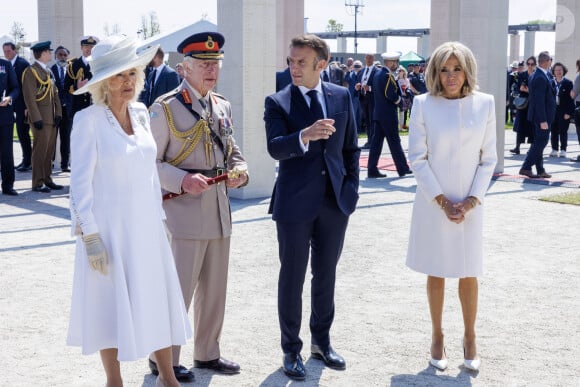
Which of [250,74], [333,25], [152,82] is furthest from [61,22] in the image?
[333,25]

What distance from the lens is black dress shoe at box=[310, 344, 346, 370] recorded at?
5.36 m

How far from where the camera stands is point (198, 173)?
201 inches

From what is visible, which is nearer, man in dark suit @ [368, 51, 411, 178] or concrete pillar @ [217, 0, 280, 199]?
concrete pillar @ [217, 0, 280, 199]

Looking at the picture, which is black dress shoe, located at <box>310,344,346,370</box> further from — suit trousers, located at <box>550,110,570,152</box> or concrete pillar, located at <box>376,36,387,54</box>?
concrete pillar, located at <box>376,36,387,54</box>

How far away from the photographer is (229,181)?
518 centimetres

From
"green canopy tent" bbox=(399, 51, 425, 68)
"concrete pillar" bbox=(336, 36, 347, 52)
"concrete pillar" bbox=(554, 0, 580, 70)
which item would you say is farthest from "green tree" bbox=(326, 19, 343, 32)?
"concrete pillar" bbox=(554, 0, 580, 70)

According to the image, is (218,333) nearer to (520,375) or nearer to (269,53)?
(520,375)

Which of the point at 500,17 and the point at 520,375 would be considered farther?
the point at 500,17

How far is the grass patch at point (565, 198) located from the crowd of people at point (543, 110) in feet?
5.89

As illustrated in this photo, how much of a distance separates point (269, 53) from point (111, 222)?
8056 mm

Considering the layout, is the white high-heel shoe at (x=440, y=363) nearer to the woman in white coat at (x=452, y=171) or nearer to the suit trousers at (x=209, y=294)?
the woman in white coat at (x=452, y=171)

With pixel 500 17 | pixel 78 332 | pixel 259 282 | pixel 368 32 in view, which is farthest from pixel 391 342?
pixel 368 32

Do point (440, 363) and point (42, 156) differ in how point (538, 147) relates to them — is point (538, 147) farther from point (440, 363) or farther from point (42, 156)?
point (440, 363)

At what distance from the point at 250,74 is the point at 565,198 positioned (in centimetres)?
442
